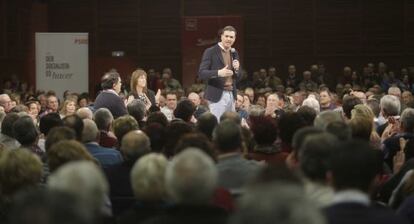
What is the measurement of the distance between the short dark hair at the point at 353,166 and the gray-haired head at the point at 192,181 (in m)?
0.51

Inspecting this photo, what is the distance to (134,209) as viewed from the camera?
12.7ft

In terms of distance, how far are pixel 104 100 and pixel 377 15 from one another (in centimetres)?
1172

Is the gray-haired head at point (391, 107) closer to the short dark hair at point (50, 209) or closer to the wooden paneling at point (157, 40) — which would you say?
the short dark hair at point (50, 209)

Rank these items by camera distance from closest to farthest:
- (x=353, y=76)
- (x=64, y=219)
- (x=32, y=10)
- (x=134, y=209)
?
(x=64, y=219)
(x=134, y=209)
(x=353, y=76)
(x=32, y=10)

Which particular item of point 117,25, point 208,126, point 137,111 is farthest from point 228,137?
point 117,25

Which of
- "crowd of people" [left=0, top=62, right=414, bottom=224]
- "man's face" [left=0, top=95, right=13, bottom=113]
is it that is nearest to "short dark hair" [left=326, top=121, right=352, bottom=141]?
"crowd of people" [left=0, top=62, right=414, bottom=224]

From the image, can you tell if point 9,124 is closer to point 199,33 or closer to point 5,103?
point 5,103

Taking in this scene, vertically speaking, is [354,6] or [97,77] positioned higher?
[354,6]

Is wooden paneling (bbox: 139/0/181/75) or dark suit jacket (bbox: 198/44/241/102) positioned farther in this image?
wooden paneling (bbox: 139/0/181/75)

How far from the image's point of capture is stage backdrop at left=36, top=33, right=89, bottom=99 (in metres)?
14.4

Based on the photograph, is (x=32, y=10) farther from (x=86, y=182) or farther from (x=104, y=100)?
(x=86, y=182)

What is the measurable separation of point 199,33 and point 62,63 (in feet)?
12.0

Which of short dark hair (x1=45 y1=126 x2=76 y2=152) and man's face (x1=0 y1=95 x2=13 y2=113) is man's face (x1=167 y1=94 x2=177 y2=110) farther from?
short dark hair (x1=45 y1=126 x2=76 y2=152)

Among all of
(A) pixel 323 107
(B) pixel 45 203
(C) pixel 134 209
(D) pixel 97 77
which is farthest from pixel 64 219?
(D) pixel 97 77
